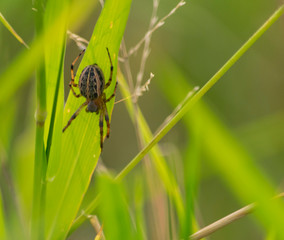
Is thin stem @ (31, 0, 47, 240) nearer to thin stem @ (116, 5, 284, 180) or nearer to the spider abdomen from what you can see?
thin stem @ (116, 5, 284, 180)

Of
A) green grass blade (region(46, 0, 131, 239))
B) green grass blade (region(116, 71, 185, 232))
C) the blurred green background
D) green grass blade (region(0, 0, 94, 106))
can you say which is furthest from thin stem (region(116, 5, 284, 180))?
the blurred green background

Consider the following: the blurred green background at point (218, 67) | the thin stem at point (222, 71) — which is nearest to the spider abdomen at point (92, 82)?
the thin stem at point (222, 71)

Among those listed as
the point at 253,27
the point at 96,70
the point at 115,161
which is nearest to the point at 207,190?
the point at 115,161

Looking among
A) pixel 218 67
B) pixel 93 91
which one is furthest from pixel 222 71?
pixel 218 67

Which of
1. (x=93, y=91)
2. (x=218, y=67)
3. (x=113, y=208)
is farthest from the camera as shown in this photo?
(x=218, y=67)

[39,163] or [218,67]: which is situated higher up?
[39,163]

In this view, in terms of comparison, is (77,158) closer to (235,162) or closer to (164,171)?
(164,171)

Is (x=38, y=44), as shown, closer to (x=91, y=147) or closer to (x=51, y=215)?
(x=91, y=147)
